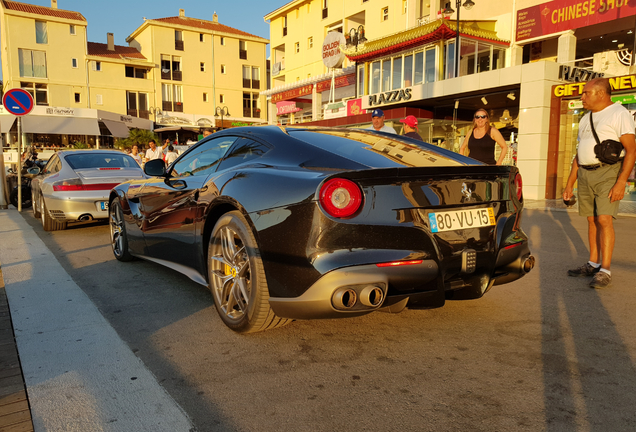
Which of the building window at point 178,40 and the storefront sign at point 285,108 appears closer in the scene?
the storefront sign at point 285,108

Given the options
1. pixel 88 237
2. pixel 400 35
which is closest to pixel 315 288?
pixel 88 237

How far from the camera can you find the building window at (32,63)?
45.7 meters

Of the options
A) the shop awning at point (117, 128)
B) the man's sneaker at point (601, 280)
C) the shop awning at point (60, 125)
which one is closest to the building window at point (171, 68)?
the shop awning at point (117, 128)

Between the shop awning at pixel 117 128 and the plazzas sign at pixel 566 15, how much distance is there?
2978cm

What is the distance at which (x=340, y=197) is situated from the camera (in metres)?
2.66

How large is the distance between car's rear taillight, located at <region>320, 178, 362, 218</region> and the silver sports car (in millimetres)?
6033

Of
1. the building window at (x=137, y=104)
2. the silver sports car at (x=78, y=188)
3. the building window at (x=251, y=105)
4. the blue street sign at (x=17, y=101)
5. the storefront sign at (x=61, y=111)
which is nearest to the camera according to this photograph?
the silver sports car at (x=78, y=188)

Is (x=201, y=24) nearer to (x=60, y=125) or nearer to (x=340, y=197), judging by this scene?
(x=60, y=125)

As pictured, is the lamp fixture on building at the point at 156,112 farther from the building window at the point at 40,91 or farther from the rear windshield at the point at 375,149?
the rear windshield at the point at 375,149

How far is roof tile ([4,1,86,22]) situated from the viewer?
45.5m

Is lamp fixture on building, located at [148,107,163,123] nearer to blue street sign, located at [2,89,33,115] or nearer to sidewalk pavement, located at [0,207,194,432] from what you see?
blue street sign, located at [2,89,33,115]

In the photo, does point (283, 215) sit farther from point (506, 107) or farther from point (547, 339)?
point (506, 107)

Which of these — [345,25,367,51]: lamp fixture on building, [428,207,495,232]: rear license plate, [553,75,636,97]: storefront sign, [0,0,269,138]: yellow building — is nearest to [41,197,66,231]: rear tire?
[428,207,495,232]: rear license plate

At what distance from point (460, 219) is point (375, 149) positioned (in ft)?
2.45
